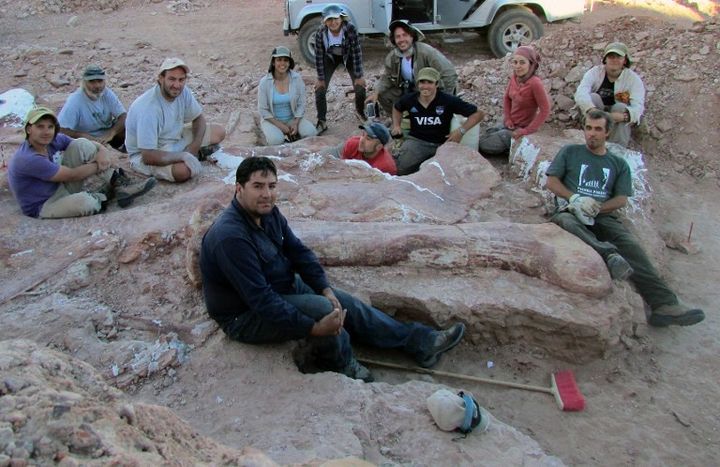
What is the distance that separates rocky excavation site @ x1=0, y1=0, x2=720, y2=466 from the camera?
2.37m

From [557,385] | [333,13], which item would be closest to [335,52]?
[333,13]

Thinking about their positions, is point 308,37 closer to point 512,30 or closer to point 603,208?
point 512,30

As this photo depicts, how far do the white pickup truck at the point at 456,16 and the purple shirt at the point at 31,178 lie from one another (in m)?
5.59

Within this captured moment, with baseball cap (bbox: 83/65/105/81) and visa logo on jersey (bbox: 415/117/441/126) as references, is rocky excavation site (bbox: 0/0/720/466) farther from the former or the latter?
baseball cap (bbox: 83/65/105/81)

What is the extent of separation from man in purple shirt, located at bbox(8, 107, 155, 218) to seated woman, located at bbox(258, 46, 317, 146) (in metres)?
2.05

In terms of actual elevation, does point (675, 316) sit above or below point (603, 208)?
below

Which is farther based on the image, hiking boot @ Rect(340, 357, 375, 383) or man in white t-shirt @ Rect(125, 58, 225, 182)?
man in white t-shirt @ Rect(125, 58, 225, 182)

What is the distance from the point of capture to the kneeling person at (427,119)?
5.87 metres

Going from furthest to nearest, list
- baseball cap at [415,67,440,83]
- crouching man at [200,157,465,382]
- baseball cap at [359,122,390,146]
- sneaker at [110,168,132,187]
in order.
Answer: baseball cap at [415,67,440,83]
baseball cap at [359,122,390,146]
sneaker at [110,168,132,187]
crouching man at [200,157,465,382]

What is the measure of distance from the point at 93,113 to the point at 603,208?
4.85m

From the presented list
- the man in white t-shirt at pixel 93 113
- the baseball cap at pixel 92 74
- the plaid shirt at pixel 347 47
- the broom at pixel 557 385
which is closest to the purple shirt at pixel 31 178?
the man in white t-shirt at pixel 93 113

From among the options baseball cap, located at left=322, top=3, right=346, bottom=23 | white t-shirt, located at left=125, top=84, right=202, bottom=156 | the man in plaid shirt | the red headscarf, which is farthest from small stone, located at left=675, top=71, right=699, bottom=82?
white t-shirt, located at left=125, top=84, right=202, bottom=156

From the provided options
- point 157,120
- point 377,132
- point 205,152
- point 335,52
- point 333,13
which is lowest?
point 205,152

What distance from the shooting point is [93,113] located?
20.4 feet
